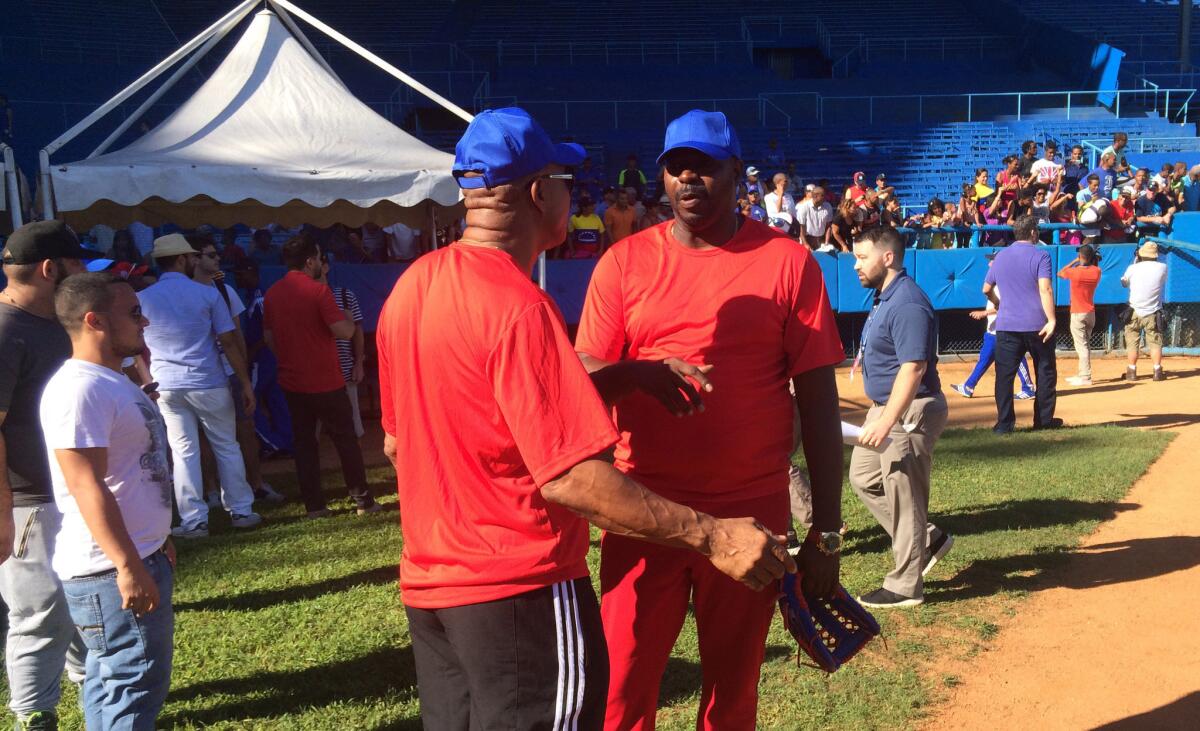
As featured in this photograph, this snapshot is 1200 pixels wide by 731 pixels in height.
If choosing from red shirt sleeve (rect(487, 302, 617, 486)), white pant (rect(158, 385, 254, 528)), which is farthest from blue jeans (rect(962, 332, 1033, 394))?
red shirt sleeve (rect(487, 302, 617, 486))

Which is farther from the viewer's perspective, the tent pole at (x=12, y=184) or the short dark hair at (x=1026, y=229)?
the short dark hair at (x=1026, y=229)

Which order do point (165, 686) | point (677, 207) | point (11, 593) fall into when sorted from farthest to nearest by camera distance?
point (11, 593)
point (165, 686)
point (677, 207)

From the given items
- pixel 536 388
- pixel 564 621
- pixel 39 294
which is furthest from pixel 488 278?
pixel 39 294

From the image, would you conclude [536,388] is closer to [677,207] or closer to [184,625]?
[677,207]

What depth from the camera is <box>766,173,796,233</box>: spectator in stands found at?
17.8m

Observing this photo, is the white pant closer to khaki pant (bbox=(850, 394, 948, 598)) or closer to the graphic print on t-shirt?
the graphic print on t-shirt

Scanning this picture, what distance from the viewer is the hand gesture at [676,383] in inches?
110

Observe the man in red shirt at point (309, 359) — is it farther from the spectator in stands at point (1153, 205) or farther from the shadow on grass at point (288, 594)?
the spectator in stands at point (1153, 205)

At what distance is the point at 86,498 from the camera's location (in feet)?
10.6

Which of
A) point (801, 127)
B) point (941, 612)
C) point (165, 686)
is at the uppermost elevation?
point (801, 127)

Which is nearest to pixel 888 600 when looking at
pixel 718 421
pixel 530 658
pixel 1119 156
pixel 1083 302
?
A: pixel 718 421

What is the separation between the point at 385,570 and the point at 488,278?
4.84 m

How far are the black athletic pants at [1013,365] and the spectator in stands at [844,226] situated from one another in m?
6.71

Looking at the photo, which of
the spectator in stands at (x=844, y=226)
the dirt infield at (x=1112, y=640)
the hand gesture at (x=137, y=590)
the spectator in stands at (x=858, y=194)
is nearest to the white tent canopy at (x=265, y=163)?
the hand gesture at (x=137, y=590)
